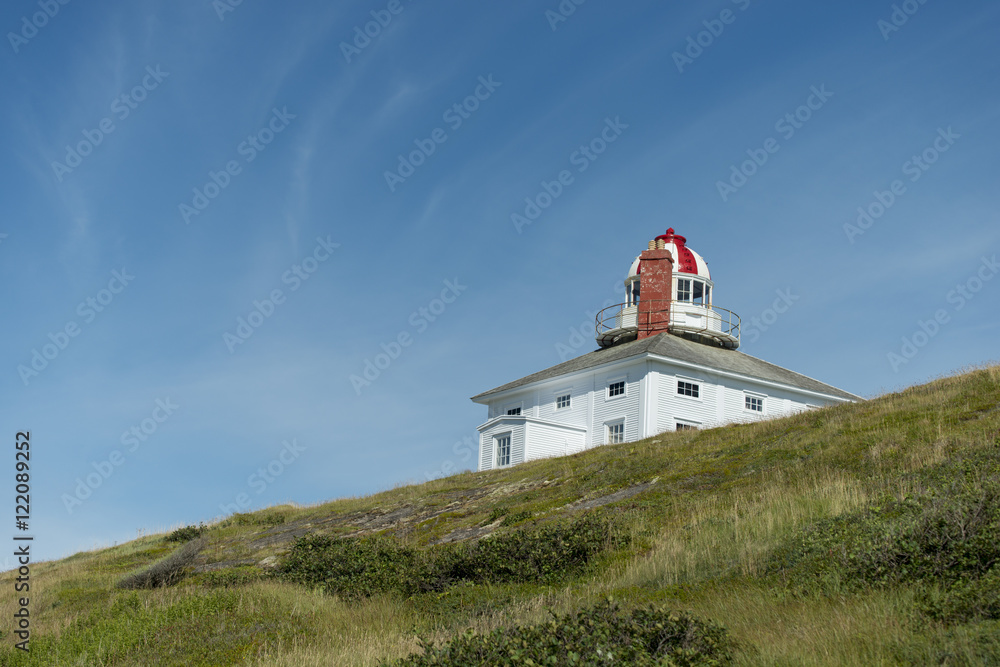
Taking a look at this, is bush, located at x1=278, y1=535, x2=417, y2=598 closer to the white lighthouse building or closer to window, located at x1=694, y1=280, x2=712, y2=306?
the white lighthouse building

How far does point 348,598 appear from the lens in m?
11.7

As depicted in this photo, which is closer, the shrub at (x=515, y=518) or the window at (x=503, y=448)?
the shrub at (x=515, y=518)

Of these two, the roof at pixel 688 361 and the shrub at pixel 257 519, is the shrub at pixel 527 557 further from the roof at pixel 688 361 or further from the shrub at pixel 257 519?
the roof at pixel 688 361

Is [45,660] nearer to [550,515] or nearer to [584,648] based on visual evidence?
[584,648]

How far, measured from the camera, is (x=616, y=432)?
32.7 m

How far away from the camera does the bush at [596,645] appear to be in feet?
20.3

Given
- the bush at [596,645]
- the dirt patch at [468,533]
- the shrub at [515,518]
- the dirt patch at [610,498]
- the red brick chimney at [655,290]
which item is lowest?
the bush at [596,645]

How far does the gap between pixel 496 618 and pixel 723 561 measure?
2.99m

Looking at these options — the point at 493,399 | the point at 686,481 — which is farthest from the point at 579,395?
the point at 686,481

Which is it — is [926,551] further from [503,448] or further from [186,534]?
[503,448]

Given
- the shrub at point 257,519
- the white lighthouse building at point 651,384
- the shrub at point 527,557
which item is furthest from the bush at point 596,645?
the white lighthouse building at point 651,384

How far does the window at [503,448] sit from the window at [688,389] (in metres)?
7.09

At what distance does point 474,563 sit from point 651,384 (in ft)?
66.5

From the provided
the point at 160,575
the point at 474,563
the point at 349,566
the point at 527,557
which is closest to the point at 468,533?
the point at 349,566
